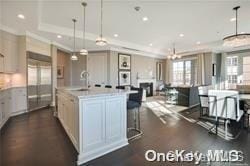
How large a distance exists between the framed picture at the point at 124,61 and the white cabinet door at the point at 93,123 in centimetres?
631

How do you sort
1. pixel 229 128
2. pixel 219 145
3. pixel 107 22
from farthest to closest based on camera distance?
pixel 107 22, pixel 229 128, pixel 219 145

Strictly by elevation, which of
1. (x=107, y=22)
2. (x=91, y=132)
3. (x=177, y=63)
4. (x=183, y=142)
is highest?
(x=107, y=22)

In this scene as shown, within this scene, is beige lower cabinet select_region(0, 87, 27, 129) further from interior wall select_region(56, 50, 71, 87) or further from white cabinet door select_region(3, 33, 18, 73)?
interior wall select_region(56, 50, 71, 87)

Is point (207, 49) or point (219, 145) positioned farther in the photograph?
point (207, 49)

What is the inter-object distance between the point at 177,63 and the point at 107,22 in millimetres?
7649

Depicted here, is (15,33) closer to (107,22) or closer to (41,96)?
(41,96)

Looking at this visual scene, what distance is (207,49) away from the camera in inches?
366

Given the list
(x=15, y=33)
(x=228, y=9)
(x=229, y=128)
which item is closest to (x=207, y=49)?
(x=228, y=9)

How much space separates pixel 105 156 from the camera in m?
2.71

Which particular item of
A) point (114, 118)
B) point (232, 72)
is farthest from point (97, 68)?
point (232, 72)

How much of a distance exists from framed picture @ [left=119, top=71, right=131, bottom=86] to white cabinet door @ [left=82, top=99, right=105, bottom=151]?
20.4 ft

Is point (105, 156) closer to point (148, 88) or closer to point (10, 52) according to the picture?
point (10, 52)

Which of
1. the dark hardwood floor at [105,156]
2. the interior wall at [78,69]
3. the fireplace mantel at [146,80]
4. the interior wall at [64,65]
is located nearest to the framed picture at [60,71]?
the interior wall at [64,65]
